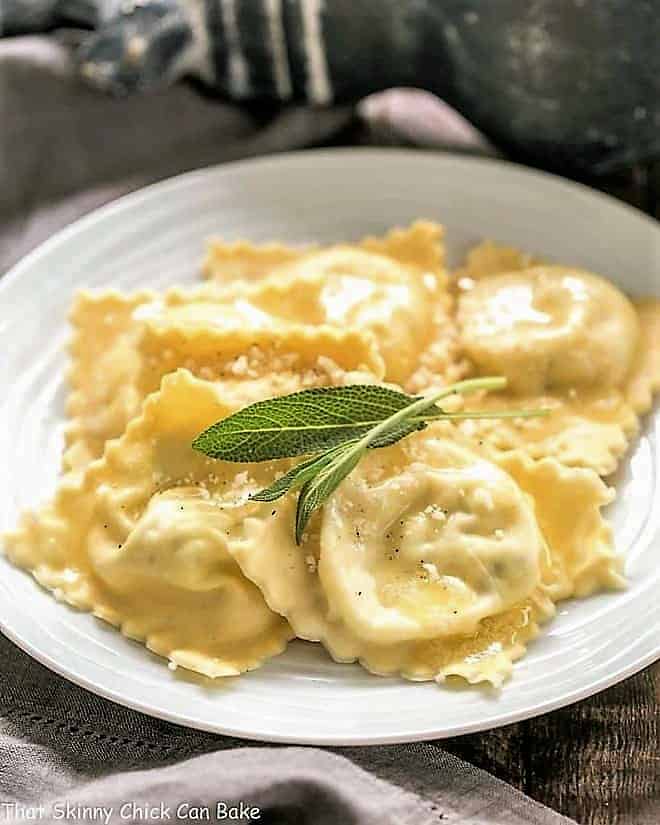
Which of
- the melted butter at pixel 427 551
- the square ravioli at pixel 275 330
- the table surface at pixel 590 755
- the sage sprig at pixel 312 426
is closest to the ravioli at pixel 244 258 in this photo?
the square ravioli at pixel 275 330

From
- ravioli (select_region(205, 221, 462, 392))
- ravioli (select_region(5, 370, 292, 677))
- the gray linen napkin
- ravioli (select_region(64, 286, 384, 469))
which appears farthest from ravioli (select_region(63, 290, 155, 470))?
the gray linen napkin

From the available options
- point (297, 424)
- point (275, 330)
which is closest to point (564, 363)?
point (275, 330)

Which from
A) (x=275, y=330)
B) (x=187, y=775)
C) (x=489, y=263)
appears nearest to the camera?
(x=187, y=775)

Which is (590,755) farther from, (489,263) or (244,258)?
(244,258)

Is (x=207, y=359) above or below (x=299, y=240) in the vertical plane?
above

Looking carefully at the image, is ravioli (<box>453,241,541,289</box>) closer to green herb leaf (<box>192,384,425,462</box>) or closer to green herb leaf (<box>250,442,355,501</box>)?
green herb leaf (<box>192,384,425,462</box>)
